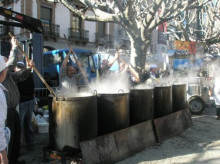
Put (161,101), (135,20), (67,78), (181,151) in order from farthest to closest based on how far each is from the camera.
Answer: (135,20), (161,101), (67,78), (181,151)

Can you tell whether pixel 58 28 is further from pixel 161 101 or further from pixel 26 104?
pixel 26 104

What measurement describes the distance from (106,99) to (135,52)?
14.8ft

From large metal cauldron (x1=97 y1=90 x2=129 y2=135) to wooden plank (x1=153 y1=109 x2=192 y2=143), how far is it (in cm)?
123

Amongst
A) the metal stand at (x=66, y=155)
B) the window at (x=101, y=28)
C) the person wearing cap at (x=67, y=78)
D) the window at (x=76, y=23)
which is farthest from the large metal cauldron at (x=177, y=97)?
the window at (x=101, y=28)

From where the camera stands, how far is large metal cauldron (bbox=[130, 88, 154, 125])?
197 inches

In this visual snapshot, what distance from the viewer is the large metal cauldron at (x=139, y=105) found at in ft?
16.4

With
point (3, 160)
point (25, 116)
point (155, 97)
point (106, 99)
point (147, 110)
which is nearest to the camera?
point (3, 160)

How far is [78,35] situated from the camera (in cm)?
2686

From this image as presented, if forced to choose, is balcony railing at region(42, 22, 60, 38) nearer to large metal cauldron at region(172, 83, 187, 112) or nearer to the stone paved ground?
large metal cauldron at region(172, 83, 187, 112)

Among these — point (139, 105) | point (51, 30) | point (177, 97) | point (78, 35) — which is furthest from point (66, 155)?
point (78, 35)

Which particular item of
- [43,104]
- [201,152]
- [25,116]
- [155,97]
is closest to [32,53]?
[43,104]

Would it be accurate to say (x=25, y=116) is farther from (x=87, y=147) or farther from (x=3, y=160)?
(x=3, y=160)

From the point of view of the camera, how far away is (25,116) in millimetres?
4852

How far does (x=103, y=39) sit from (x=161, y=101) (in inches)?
951
